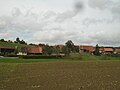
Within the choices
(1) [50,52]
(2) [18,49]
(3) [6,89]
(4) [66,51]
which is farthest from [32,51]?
(3) [6,89]

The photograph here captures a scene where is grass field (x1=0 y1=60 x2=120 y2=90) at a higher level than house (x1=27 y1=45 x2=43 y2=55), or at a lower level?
lower

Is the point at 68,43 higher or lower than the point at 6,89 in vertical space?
higher

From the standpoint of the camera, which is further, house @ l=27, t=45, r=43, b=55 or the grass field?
house @ l=27, t=45, r=43, b=55

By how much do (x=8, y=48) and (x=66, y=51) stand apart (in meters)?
51.5

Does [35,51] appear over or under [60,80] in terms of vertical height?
over

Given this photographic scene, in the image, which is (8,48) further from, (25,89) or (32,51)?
(25,89)

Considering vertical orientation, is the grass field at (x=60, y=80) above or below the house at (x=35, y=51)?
below

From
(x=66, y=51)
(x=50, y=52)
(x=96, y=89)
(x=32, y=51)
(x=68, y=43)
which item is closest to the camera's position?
(x=96, y=89)

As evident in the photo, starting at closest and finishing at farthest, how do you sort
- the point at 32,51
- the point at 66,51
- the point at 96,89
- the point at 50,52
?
the point at 96,89, the point at 66,51, the point at 50,52, the point at 32,51

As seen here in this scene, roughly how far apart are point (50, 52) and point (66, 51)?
13096 mm

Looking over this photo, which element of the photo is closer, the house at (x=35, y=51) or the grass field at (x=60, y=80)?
the grass field at (x=60, y=80)

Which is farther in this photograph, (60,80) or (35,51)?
(35,51)

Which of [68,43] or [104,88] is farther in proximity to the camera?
[68,43]

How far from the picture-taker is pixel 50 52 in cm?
12975
